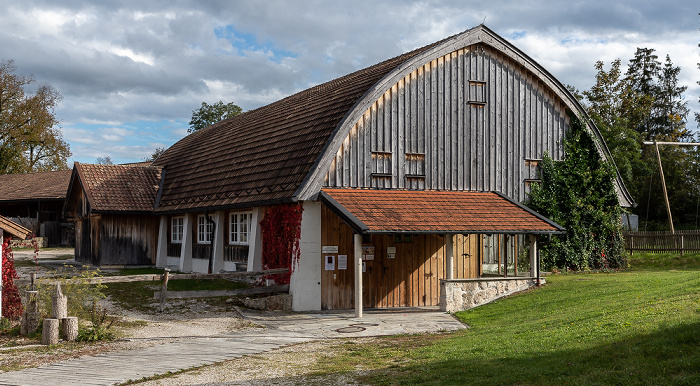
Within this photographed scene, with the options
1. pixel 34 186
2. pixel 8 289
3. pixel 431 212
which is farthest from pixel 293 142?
pixel 34 186

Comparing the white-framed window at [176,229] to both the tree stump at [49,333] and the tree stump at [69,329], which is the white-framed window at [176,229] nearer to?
the tree stump at [69,329]

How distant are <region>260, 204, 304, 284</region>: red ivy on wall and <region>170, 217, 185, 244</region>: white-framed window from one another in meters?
7.18

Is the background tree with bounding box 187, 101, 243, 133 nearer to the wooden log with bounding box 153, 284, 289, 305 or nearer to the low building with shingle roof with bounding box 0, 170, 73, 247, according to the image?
the low building with shingle roof with bounding box 0, 170, 73, 247

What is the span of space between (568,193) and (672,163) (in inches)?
1323

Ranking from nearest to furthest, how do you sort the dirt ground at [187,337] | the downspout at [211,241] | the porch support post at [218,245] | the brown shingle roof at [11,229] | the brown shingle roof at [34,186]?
the dirt ground at [187,337]
the brown shingle roof at [11,229]
the porch support post at [218,245]
the downspout at [211,241]
the brown shingle roof at [34,186]

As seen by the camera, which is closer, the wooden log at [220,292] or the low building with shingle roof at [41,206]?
the wooden log at [220,292]

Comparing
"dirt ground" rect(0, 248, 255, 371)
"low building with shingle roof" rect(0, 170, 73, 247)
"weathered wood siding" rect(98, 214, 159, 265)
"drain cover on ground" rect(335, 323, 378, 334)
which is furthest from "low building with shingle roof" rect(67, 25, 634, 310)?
"low building with shingle roof" rect(0, 170, 73, 247)

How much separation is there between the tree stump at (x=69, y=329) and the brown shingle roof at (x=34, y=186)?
103 feet

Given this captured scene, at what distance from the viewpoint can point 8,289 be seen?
13680 millimetres

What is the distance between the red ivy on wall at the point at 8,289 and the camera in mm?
13602

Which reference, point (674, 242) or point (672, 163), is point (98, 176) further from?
point (672, 163)

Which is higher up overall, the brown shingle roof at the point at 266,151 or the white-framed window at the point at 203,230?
the brown shingle roof at the point at 266,151

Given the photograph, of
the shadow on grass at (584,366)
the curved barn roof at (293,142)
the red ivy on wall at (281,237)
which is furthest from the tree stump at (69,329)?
the shadow on grass at (584,366)

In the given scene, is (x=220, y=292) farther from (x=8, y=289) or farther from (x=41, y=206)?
(x=41, y=206)
